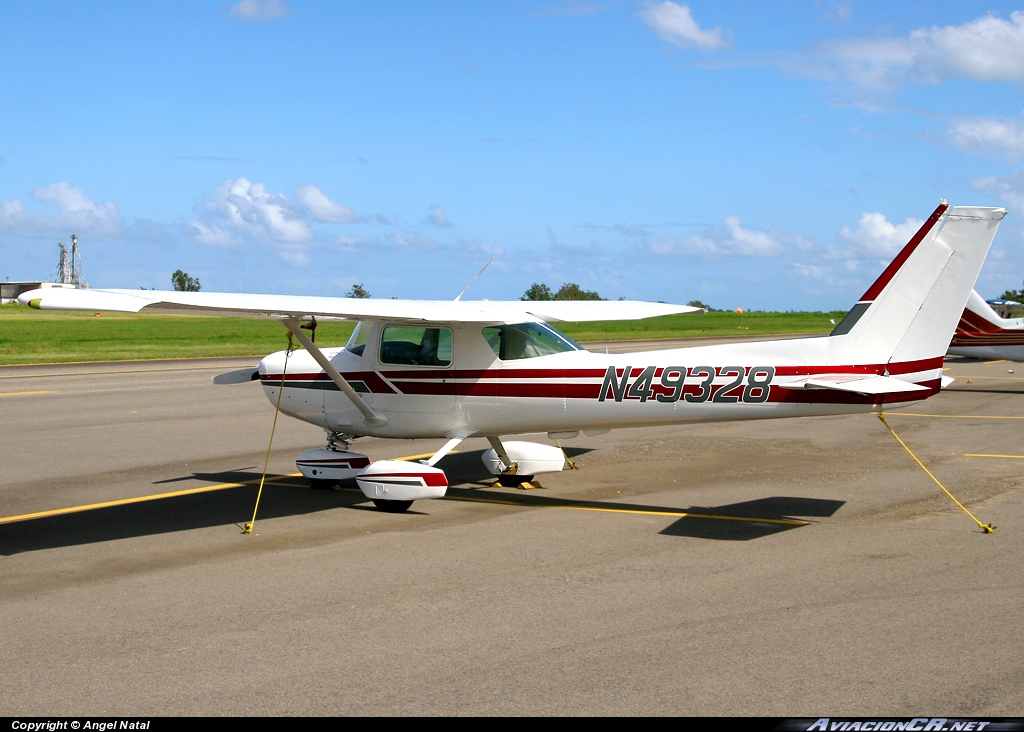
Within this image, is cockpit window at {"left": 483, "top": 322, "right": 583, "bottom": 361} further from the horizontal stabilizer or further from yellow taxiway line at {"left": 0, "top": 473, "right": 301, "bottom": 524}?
yellow taxiway line at {"left": 0, "top": 473, "right": 301, "bottom": 524}

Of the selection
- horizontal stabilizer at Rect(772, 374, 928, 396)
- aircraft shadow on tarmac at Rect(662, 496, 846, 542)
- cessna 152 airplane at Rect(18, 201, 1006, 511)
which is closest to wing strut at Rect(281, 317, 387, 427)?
cessna 152 airplane at Rect(18, 201, 1006, 511)

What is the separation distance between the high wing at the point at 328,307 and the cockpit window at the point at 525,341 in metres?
0.13

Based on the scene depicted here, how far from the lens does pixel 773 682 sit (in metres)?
5.18

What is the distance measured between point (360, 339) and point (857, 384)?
5.65 metres

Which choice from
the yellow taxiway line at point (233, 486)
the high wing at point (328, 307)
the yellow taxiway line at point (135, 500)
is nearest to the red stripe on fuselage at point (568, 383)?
the high wing at point (328, 307)

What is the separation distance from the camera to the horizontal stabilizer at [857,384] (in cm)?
855

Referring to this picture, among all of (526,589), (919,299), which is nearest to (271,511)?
(526,589)

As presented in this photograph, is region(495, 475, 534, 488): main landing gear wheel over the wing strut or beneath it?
beneath

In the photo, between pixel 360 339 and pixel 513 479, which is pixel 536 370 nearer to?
pixel 513 479

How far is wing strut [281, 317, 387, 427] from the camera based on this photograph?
32.4 ft

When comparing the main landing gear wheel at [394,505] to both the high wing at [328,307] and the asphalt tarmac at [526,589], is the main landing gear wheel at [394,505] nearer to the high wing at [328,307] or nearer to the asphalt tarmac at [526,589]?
the asphalt tarmac at [526,589]

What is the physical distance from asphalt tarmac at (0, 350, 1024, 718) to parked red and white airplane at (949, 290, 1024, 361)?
1182 cm


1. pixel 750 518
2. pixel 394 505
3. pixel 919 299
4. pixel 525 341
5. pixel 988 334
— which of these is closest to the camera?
pixel 919 299

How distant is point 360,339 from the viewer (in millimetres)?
11461
